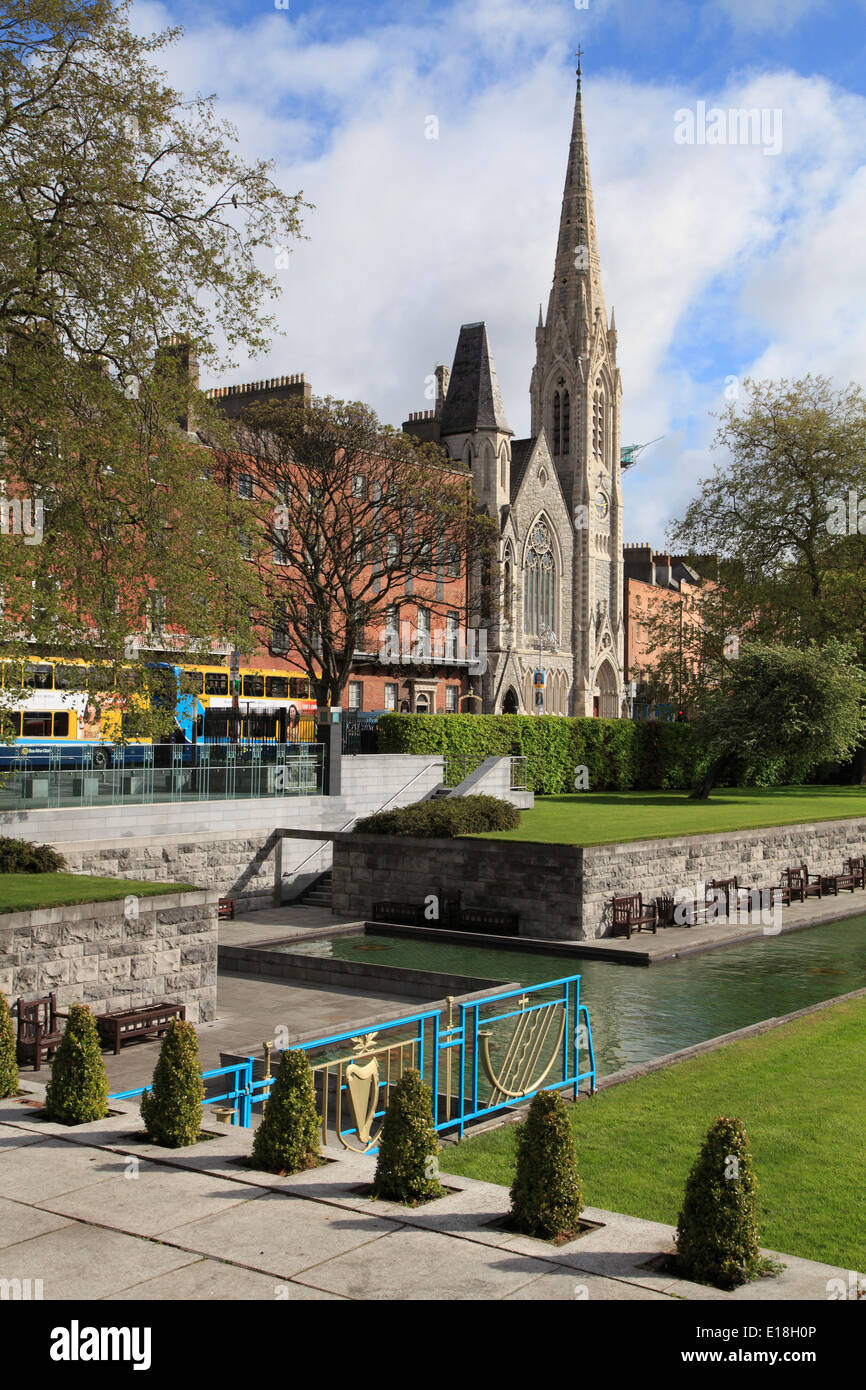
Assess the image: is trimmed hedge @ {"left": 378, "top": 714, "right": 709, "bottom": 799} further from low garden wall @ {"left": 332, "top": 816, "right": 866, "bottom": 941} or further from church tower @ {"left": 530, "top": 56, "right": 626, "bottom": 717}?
church tower @ {"left": 530, "top": 56, "right": 626, "bottom": 717}

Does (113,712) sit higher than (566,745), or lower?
higher

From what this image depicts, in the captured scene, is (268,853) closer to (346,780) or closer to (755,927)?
(346,780)

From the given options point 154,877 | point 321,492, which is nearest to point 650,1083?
point 154,877

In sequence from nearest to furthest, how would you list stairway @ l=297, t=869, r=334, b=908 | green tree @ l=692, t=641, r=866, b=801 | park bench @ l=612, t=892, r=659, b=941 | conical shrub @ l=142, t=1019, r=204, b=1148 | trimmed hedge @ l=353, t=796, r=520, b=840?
conical shrub @ l=142, t=1019, r=204, b=1148 → park bench @ l=612, t=892, r=659, b=941 → trimmed hedge @ l=353, t=796, r=520, b=840 → stairway @ l=297, t=869, r=334, b=908 → green tree @ l=692, t=641, r=866, b=801

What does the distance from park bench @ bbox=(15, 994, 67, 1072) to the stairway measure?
13592mm

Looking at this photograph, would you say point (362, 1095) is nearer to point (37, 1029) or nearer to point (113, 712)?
point (37, 1029)

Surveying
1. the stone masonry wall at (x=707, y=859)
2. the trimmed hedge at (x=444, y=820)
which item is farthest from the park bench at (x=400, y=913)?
the stone masonry wall at (x=707, y=859)

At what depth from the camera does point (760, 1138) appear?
1021 centimetres

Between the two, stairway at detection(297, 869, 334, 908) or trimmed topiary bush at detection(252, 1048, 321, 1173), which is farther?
stairway at detection(297, 869, 334, 908)

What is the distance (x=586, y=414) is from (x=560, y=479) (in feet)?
15.6

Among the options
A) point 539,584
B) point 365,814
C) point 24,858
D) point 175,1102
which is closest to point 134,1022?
point 24,858

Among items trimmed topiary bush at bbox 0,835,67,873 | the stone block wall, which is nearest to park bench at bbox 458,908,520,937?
the stone block wall

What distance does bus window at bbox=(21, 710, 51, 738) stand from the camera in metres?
28.3

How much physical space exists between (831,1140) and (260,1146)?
16.4 ft
